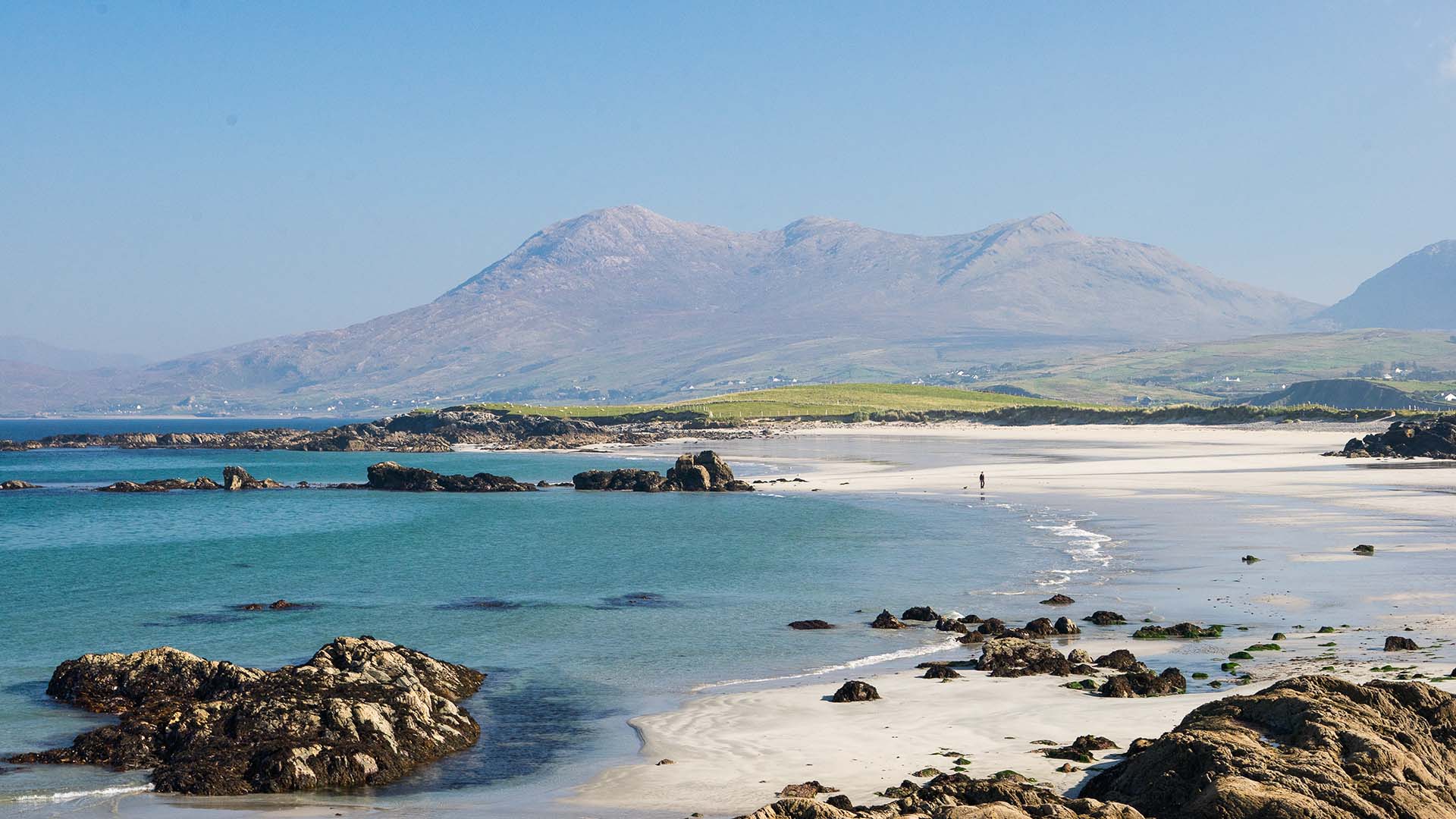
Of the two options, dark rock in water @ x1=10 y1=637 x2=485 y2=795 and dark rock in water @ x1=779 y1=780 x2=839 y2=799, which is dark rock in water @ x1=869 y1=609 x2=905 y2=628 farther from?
dark rock in water @ x1=779 y1=780 x2=839 y2=799

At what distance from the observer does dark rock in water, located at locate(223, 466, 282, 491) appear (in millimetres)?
86750

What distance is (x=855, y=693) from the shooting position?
885 inches

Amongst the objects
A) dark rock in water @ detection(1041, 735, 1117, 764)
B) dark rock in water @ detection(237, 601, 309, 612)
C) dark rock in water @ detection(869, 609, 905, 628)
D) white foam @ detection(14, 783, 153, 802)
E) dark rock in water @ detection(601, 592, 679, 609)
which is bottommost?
white foam @ detection(14, 783, 153, 802)

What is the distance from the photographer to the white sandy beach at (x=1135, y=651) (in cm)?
1798

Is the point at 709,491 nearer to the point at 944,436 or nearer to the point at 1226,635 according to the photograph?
the point at 1226,635

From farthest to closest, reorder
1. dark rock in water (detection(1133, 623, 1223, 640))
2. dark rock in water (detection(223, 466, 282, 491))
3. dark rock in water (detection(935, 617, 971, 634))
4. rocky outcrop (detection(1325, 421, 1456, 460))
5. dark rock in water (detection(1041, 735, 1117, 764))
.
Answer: dark rock in water (detection(223, 466, 282, 491)) < rocky outcrop (detection(1325, 421, 1456, 460)) < dark rock in water (detection(935, 617, 971, 634)) < dark rock in water (detection(1133, 623, 1223, 640)) < dark rock in water (detection(1041, 735, 1117, 764))

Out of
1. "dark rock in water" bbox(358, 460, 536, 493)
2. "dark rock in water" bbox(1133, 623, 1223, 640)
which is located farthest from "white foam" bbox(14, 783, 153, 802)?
"dark rock in water" bbox(358, 460, 536, 493)

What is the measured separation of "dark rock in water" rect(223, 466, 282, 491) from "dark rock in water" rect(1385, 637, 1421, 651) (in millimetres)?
77737

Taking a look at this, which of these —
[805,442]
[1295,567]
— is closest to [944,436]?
[805,442]

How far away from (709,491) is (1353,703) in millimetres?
62849

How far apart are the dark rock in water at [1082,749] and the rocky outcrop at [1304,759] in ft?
5.04

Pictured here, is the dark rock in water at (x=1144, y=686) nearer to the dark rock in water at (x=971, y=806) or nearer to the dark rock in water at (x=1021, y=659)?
the dark rock in water at (x=1021, y=659)

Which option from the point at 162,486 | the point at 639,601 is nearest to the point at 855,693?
the point at 639,601

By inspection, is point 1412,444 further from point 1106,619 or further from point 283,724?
point 283,724
